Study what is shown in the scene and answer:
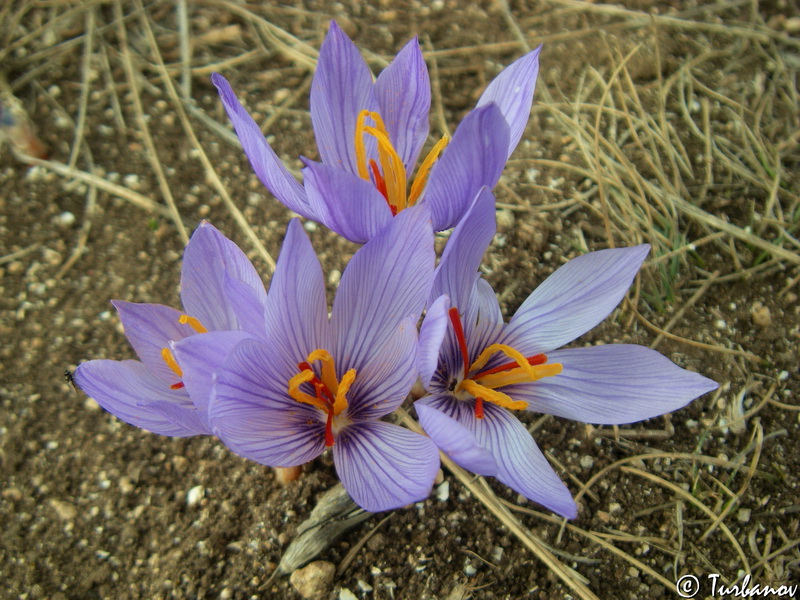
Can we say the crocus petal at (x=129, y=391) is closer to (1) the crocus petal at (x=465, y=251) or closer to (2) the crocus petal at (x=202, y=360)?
(2) the crocus petal at (x=202, y=360)

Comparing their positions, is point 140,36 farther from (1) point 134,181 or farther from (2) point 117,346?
(2) point 117,346

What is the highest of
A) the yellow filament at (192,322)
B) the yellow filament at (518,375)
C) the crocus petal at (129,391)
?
the yellow filament at (192,322)

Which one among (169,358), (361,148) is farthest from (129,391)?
(361,148)

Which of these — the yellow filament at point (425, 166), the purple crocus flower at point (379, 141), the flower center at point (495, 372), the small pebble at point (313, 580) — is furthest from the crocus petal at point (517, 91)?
the small pebble at point (313, 580)

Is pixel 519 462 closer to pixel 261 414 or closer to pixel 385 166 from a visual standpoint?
pixel 261 414

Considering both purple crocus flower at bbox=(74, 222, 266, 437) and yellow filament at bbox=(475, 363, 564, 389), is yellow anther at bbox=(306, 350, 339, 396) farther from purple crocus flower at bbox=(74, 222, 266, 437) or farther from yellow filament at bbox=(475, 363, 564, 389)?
yellow filament at bbox=(475, 363, 564, 389)

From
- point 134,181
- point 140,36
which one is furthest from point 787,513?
point 140,36
